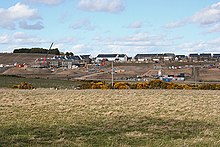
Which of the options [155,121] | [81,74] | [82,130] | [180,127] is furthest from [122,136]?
[81,74]

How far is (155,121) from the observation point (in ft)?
52.5

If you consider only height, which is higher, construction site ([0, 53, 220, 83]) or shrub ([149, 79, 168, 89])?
Answer: construction site ([0, 53, 220, 83])

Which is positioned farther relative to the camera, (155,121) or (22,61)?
(22,61)

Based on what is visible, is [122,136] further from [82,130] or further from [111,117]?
[111,117]

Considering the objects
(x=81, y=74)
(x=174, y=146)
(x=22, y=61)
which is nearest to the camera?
(x=174, y=146)

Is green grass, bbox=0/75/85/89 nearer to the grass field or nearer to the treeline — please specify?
the grass field

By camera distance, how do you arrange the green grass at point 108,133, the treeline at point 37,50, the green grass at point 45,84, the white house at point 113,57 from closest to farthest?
the green grass at point 108,133 < the green grass at point 45,84 < the treeline at point 37,50 < the white house at point 113,57

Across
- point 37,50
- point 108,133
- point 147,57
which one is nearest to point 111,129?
point 108,133

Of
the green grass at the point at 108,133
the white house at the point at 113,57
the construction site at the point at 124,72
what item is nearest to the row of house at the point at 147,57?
the white house at the point at 113,57

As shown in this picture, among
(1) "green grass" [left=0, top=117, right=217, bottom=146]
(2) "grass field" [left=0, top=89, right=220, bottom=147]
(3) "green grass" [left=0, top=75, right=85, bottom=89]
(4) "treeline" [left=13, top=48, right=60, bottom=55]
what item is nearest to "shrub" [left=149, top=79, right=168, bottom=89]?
(3) "green grass" [left=0, top=75, right=85, bottom=89]

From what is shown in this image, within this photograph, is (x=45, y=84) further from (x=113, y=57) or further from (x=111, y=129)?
(x=113, y=57)

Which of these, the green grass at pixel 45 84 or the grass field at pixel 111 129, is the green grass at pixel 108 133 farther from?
the green grass at pixel 45 84

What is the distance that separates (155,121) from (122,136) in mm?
4493

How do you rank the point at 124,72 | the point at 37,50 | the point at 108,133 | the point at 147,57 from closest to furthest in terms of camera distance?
1. the point at 108,133
2. the point at 124,72
3. the point at 37,50
4. the point at 147,57
